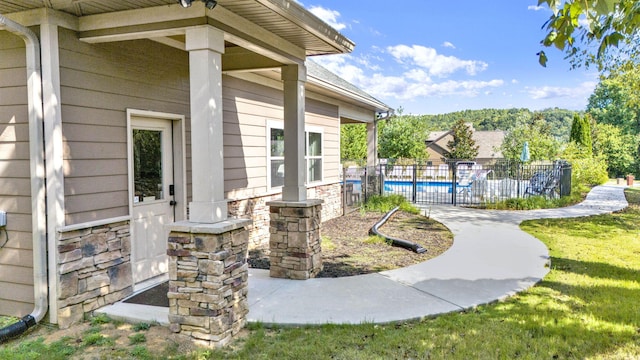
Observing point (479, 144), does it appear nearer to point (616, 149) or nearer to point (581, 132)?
point (616, 149)

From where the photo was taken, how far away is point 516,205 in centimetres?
1197

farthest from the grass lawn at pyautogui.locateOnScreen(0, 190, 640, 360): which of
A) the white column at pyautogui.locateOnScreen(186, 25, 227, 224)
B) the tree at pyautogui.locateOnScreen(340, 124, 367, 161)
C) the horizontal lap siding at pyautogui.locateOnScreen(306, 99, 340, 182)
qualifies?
the tree at pyautogui.locateOnScreen(340, 124, 367, 161)

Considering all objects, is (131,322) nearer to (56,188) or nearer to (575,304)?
(56,188)

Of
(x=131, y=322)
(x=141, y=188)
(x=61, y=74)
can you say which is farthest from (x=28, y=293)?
(x=61, y=74)

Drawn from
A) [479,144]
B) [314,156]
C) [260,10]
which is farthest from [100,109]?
[479,144]

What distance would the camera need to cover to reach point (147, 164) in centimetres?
504

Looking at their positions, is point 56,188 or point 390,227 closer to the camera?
point 56,188

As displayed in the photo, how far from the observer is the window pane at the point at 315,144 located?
942 centimetres

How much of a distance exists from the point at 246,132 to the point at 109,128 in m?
2.91

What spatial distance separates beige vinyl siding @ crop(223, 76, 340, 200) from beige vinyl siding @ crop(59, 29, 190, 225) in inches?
66.4

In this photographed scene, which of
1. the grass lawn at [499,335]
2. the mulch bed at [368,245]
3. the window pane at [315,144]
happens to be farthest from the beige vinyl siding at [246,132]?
the grass lawn at [499,335]

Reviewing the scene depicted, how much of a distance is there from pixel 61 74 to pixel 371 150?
33.3 ft

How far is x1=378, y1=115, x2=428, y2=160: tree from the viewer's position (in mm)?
32094

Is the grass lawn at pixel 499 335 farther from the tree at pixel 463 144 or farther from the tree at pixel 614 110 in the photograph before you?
the tree at pixel 463 144
